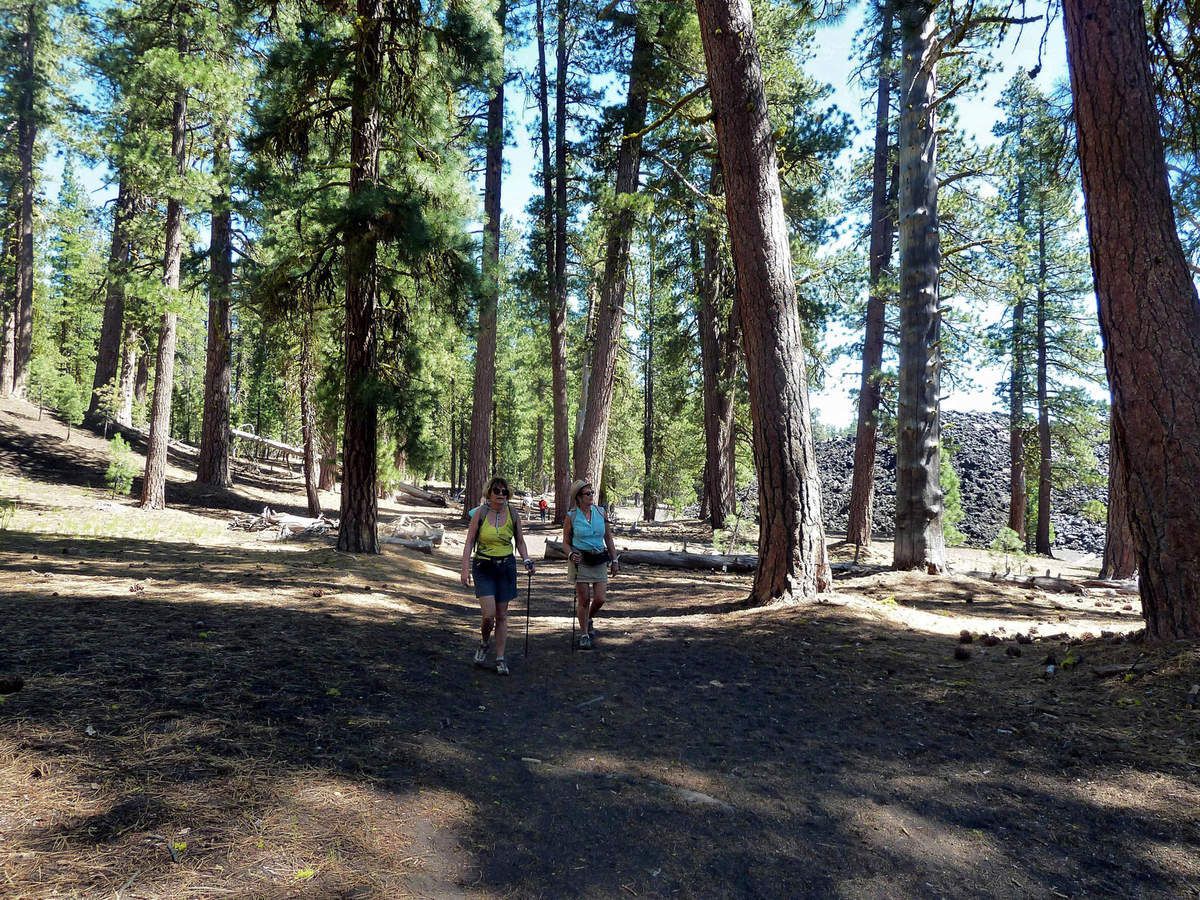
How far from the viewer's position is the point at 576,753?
4008 millimetres

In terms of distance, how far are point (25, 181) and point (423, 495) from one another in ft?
63.6

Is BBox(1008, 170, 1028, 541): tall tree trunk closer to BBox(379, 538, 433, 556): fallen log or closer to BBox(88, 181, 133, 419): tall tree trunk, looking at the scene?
BBox(379, 538, 433, 556): fallen log

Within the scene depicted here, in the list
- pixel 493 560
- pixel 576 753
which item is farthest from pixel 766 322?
pixel 576 753

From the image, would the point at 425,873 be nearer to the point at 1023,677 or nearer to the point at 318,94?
the point at 1023,677

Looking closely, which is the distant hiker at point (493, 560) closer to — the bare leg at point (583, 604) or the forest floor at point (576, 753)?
the forest floor at point (576, 753)

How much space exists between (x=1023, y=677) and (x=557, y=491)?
15.6m

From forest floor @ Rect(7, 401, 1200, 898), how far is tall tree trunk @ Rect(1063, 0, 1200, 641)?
721mm

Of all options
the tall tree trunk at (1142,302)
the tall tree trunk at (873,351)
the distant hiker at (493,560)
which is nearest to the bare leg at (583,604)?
the distant hiker at (493,560)

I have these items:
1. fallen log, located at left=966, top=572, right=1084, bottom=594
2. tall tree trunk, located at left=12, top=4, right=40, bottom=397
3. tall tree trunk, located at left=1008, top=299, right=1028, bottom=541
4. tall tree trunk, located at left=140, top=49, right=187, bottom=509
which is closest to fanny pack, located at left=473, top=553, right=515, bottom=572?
fallen log, located at left=966, top=572, right=1084, bottom=594

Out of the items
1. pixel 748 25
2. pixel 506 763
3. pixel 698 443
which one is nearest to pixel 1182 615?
pixel 506 763

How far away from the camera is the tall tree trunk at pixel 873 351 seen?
1453cm

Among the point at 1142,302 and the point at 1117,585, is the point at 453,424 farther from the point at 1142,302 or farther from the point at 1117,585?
the point at 1142,302

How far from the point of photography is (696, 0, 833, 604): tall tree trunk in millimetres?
7301

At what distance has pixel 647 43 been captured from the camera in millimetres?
12750
